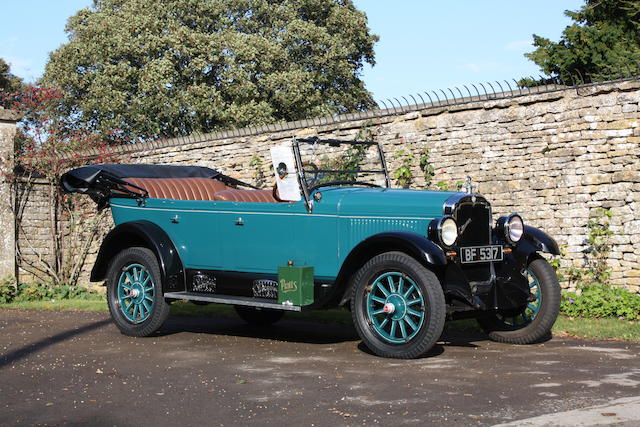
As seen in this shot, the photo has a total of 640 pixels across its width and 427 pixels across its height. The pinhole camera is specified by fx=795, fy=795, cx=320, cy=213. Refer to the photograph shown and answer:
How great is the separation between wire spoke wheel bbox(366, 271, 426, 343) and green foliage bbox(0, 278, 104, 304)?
22.9 feet

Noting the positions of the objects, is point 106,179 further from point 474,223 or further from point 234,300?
point 474,223

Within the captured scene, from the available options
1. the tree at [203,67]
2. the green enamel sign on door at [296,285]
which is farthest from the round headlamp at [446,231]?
the tree at [203,67]

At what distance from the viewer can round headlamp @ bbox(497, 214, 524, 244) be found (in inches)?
273

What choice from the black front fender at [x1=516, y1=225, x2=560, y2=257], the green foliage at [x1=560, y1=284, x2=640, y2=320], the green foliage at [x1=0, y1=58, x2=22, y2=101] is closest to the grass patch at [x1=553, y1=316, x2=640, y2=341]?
the green foliage at [x1=560, y1=284, x2=640, y2=320]

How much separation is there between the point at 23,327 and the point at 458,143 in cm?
576

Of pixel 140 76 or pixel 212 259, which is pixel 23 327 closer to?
pixel 212 259

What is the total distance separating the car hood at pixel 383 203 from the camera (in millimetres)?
6492

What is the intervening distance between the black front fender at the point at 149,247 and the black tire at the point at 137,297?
95mm

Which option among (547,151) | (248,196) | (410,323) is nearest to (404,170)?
(547,151)

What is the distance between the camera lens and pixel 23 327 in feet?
27.9

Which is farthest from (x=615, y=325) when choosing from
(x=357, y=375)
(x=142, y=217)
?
(x=142, y=217)

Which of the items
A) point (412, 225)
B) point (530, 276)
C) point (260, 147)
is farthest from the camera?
point (260, 147)

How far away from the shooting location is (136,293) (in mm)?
7793

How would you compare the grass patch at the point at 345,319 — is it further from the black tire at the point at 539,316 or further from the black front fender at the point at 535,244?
the black front fender at the point at 535,244
